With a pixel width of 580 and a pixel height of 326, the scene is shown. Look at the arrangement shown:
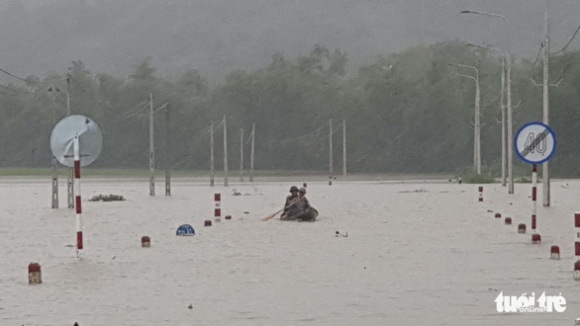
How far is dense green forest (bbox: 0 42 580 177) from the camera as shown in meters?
129

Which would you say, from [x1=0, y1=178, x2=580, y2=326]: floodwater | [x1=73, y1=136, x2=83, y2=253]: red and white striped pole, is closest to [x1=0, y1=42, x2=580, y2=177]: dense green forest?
[x1=0, y1=178, x2=580, y2=326]: floodwater

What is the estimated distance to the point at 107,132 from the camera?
445 ft

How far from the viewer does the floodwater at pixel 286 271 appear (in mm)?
14336

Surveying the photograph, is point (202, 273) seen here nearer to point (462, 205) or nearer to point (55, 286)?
point (55, 286)

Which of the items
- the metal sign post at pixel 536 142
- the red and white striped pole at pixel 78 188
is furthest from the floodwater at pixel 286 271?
the metal sign post at pixel 536 142

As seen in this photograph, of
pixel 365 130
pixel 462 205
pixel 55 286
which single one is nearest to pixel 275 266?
pixel 55 286

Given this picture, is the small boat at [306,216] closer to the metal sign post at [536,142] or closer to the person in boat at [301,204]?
the person in boat at [301,204]

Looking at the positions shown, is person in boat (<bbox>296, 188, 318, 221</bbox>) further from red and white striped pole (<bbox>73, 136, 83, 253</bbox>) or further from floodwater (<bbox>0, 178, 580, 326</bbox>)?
red and white striped pole (<bbox>73, 136, 83, 253</bbox>)

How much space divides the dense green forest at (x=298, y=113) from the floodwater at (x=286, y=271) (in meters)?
92.2

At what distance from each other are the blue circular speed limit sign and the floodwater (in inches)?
67.9

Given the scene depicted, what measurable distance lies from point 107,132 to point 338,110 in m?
24.7

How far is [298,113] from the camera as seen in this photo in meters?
136

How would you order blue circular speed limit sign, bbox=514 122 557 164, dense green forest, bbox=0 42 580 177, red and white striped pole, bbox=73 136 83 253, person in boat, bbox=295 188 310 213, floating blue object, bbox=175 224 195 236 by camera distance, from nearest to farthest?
1. red and white striped pole, bbox=73 136 83 253
2. blue circular speed limit sign, bbox=514 122 557 164
3. floating blue object, bbox=175 224 195 236
4. person in boat, bbox=295 188 310 213
5. dense green forest, bbox=0 42 580 177

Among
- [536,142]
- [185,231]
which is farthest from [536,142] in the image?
[185,231]
